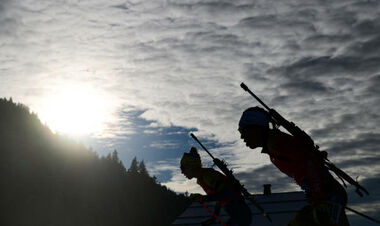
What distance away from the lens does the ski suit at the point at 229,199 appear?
320 inches

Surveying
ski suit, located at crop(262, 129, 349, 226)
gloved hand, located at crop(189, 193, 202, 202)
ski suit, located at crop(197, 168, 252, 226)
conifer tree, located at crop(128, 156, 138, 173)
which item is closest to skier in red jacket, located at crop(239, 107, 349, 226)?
ski suit, located at crop(262, 129, 349, 226)

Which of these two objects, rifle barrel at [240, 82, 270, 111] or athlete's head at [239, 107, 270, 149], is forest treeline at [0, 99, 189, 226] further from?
athlete's head at [239, 107, 270, 149]

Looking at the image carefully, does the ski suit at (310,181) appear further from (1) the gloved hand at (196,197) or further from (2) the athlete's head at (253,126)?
(1) the gloved hand at (196,197)

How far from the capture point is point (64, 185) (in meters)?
89.3

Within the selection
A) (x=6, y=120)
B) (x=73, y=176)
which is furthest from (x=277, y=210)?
(x=6, y=120)

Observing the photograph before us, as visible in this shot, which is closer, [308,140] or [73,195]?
[308,140]

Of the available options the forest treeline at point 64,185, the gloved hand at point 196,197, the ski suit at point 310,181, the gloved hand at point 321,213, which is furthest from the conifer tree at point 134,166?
A: the gloved hand at point 321,213

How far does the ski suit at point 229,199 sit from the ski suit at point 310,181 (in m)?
4.27

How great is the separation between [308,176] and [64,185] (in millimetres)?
92329

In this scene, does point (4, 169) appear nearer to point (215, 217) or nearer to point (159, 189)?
point (159, 189)

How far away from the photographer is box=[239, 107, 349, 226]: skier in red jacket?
354 cm

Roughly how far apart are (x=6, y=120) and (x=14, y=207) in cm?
3580

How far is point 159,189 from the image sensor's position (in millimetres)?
113938

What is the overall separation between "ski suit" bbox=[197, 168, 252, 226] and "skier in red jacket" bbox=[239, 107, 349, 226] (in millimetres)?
4128
